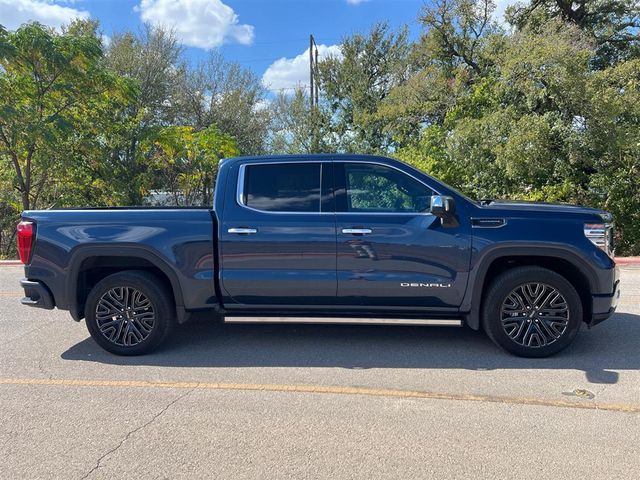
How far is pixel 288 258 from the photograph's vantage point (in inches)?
184

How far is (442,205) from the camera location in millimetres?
4320

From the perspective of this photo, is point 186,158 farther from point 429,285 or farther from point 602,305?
point 602,305

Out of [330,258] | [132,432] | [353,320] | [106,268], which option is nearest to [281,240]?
[330,258]

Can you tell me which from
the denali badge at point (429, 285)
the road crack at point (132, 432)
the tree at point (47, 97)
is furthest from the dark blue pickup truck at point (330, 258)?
the tree at point (47, 97)

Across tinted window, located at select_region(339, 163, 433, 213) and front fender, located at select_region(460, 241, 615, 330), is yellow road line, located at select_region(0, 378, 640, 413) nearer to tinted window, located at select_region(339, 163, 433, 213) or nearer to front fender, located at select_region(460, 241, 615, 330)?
front fender, located at select_region(460, 241, 615, 330)

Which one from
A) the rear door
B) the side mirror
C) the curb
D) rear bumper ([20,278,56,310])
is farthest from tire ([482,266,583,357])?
the curb

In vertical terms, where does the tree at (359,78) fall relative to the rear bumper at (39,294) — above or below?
above

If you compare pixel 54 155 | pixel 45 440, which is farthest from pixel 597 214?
pixel 54 155

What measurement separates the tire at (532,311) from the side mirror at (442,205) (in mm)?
850

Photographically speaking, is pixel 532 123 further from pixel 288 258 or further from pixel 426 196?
pixel 288 258

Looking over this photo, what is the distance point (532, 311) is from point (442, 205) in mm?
1348

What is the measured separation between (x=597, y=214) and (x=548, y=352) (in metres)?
1.36

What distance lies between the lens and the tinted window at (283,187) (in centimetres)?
480

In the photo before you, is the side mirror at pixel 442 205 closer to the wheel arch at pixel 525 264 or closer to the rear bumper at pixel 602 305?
the wheel arch at pixel 525 264
